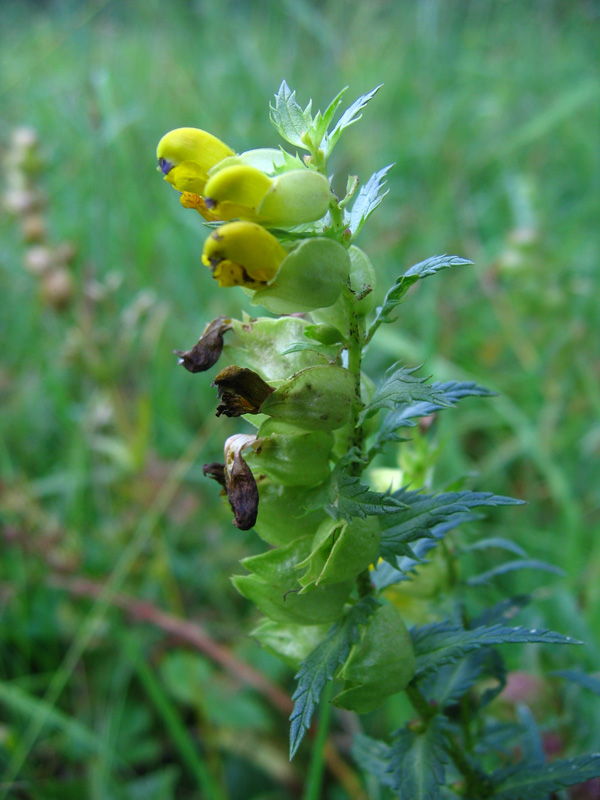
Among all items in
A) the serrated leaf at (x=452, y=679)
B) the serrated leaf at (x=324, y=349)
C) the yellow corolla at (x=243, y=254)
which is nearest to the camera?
the yellow corolla at (x=243, y=254)

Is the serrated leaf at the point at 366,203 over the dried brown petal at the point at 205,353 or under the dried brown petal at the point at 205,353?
over

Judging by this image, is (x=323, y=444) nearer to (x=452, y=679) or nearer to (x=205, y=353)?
(x=205, y=353)

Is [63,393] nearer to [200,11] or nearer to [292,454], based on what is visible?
[292,454]

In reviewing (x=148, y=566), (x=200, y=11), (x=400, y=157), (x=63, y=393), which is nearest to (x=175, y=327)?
(x=63, y=393)

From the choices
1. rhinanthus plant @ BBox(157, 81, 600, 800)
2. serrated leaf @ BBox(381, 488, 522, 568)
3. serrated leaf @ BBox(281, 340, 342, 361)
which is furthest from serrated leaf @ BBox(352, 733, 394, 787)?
serrated leaf @ BBox(281, 340, 342, 361)

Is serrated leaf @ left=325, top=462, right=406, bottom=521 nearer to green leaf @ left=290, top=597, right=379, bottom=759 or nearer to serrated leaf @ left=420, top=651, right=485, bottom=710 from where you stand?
green leaf @ left=290, top=597, right=379, bottom=759

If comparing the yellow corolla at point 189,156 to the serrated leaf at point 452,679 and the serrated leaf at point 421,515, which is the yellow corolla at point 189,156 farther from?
the serrated leaf at point 452,679

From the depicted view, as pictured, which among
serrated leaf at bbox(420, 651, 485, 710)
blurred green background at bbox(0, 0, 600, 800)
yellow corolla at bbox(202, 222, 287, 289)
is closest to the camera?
yellow corolla at bbox(202, 222, 287, 289)

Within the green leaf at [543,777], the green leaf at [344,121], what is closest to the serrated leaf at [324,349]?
the green leaf at [344,121]
